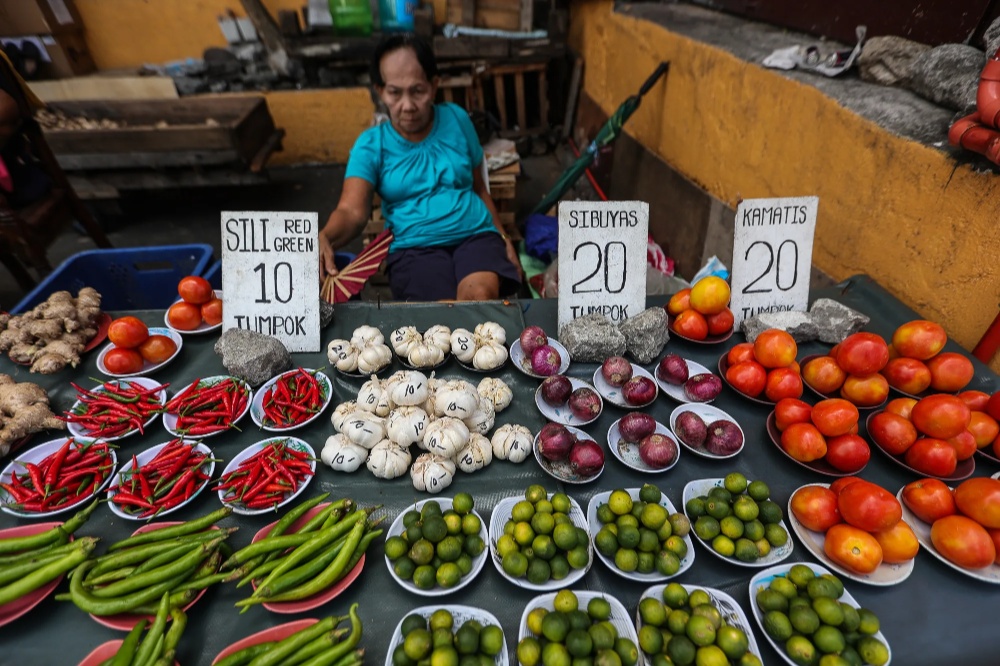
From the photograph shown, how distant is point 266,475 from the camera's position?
155 centimetres

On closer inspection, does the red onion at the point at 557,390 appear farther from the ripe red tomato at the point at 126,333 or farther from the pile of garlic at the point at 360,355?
the ripe red tomato at the point at 126,333

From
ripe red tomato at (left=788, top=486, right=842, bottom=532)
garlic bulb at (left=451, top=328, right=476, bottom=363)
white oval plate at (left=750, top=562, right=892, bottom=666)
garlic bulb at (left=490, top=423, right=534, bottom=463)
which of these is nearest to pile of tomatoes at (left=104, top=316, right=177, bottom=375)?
garlic bulb at (left=451, top=328, right=476, bottom=363)

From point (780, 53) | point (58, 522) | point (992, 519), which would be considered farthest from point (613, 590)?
point (780, 53)

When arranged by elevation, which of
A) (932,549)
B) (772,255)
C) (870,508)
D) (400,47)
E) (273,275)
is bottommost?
(932,549)

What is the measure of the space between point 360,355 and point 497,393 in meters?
0.62

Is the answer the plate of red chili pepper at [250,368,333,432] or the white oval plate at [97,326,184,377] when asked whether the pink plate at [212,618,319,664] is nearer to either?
the plate of red chili pepper at [250,368,333,432]

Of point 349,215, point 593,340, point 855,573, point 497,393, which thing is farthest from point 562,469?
point 349,215

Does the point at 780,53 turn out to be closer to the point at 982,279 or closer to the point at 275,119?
the point at 982,279

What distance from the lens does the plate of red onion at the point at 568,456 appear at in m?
1.53

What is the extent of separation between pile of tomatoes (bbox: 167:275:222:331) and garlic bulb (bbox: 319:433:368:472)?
1050 mm

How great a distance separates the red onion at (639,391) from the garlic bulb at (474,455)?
1.91 feet

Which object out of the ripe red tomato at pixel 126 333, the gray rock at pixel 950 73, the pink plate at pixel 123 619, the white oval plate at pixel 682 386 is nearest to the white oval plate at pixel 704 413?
the white oval plate at pixel 682 386

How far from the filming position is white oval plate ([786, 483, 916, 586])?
130 centimetres

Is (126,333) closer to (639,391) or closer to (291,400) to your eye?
(291,400)
